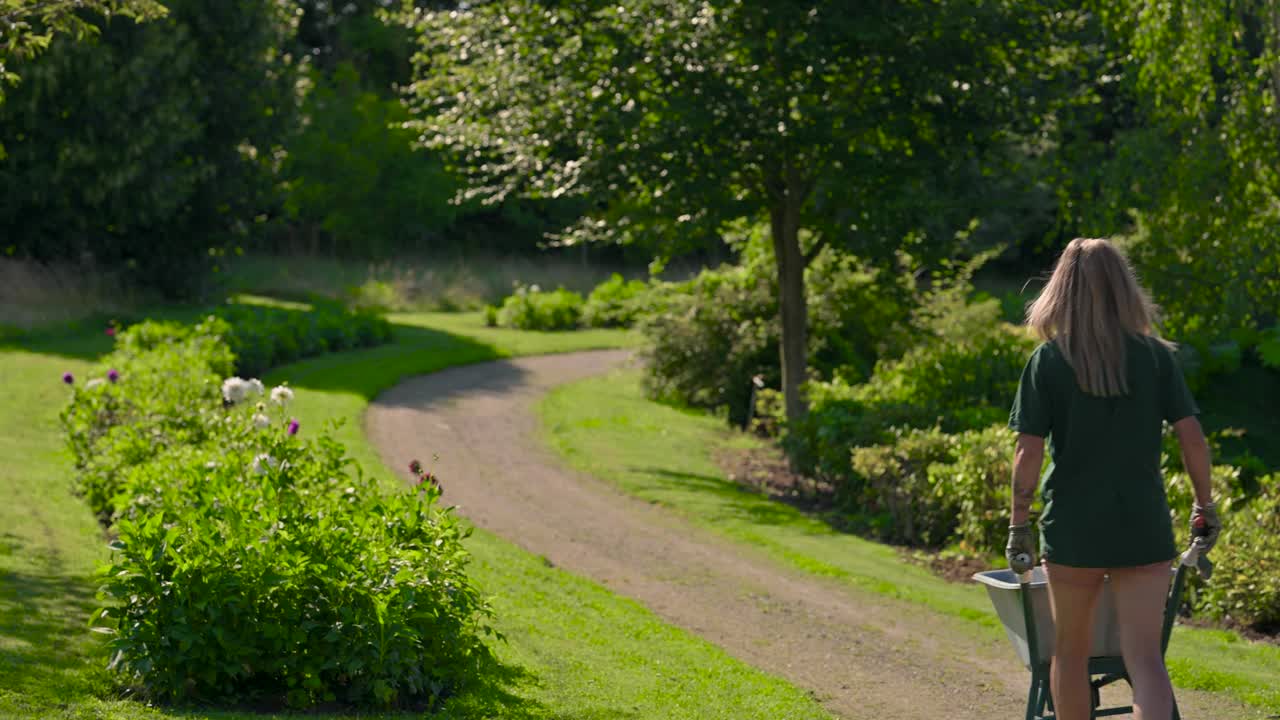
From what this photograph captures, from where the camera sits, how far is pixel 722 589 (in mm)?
10086

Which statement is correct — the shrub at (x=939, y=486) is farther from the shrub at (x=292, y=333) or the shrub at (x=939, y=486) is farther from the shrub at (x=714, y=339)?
the shrub at (x=292, y=333)

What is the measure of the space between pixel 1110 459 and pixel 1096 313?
48cm

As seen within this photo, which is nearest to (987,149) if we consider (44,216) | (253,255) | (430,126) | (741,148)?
(741,148)

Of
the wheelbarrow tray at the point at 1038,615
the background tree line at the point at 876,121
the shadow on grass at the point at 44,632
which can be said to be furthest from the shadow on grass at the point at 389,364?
the wheelbarrow tray at the point at 1038,615

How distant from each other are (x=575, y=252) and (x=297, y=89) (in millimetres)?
23866

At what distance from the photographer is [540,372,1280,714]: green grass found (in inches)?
310

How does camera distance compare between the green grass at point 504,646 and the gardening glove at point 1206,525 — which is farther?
the green grass at point 504,646

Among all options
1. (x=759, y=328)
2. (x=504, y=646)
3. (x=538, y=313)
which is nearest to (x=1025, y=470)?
(x=504, y=646)

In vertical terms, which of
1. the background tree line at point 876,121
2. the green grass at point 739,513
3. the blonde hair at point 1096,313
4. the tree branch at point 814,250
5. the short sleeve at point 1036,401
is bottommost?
→ the green grass at point 739,513

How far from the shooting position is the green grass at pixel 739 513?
787 cm

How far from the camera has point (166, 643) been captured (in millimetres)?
5801

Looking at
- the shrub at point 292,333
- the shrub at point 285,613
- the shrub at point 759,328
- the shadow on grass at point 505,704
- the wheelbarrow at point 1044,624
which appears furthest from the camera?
the shrub at point 292,333

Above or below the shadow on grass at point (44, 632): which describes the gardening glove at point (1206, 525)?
above

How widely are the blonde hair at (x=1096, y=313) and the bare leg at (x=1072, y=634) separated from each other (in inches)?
25.0
